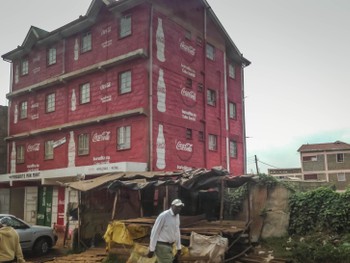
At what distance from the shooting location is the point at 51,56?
25578 millimetres

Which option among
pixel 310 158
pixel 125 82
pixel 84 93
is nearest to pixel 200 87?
pixel 125 82

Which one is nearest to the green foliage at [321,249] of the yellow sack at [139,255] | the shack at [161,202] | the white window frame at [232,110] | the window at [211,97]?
the shack at [161,202]

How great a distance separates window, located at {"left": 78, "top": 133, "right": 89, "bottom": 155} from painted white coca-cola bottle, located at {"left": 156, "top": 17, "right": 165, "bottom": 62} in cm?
622

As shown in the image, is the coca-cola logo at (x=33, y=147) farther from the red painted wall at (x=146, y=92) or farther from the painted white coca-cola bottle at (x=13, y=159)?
the painted white coca-cola bottle at (x=13, y=159)

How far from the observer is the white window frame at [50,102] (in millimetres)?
24927

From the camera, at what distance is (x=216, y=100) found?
82.4 ft

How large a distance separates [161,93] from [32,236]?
30.7 feet

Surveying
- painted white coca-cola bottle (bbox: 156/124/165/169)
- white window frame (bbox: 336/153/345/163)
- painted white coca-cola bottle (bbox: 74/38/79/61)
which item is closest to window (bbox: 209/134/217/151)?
painted white coca-cola bottle (bbox: 156/124/165/169)

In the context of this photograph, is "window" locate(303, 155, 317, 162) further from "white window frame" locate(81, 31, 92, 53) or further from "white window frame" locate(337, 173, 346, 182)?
"white window frame" locate(81, 31, 92, 53)

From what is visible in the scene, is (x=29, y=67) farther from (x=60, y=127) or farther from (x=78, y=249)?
(x=78, y=249)

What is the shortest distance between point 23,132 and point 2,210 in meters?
5.58

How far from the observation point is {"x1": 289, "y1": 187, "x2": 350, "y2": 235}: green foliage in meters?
13.1

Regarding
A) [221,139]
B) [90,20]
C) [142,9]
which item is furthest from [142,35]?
[221,139]

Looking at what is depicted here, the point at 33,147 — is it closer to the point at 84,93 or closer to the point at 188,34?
the point at 84,93
